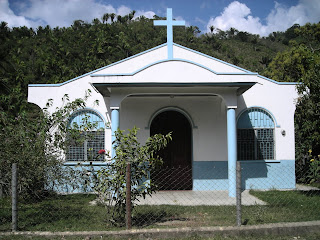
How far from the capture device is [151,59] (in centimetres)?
1160

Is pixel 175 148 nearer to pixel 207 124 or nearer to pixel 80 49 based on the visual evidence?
pixel 207 124

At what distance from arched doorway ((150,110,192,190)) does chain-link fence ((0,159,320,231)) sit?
5 cm

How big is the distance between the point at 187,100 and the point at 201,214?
4.77 metres

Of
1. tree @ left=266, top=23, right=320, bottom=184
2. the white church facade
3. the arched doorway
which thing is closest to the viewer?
tree @ left=266, top=23, right=320, bottom=184

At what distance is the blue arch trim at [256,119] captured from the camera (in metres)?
11.2

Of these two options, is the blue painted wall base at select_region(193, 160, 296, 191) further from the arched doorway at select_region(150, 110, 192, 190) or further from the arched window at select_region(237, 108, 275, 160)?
the arched doorway at select_region(150, 110, 192, 190)

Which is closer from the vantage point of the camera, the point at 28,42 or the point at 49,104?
the point at 49,104

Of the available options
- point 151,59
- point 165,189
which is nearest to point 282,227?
point 165,189

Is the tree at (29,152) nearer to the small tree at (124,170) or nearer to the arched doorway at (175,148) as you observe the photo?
the small tree at (124,170)

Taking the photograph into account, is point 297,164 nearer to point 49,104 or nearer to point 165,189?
point 165,189

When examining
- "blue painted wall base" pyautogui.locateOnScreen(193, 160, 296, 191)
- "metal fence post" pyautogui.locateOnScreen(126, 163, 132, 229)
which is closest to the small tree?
"metal fence post" pyautogui.locateOnScreen(126, 163, 132, 229)

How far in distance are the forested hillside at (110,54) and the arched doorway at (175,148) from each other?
3835 millimetres

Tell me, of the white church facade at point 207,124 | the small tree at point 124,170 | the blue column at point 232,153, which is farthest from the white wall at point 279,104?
the small tree at point 124,170

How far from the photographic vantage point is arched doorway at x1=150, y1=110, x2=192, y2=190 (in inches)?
442
